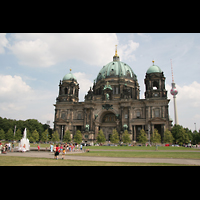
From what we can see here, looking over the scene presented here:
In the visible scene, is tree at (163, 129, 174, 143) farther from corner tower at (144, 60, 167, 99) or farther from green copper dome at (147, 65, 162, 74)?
green copper dome at (147, 65, 162, 74)

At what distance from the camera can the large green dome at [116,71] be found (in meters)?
85.8

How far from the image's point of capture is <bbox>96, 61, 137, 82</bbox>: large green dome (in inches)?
3378

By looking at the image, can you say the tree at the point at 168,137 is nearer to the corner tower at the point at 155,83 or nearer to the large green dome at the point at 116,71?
the corner tower at the point at 155,83

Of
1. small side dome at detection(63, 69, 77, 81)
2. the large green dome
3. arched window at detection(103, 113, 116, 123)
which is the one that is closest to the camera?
arched window at detection(103, 113, 116, 123)

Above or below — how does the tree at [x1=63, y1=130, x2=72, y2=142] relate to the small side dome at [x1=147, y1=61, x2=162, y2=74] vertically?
below

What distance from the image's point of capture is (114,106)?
74688 mm

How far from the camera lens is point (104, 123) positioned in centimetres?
7906

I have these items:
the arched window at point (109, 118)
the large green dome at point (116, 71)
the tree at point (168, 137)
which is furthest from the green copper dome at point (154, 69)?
the tree at point (168, 137)

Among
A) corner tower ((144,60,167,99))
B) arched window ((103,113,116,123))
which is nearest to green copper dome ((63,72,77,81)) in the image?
arched window ((103,113,116,123))

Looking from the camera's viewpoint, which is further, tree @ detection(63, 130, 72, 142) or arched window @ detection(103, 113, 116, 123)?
arched window @ detection(103, 113, 116, 123)

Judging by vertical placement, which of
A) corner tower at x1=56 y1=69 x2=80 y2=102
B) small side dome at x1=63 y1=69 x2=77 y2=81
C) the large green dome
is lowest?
corner tower at x1=56 y1=69 x2=80 y2=102
